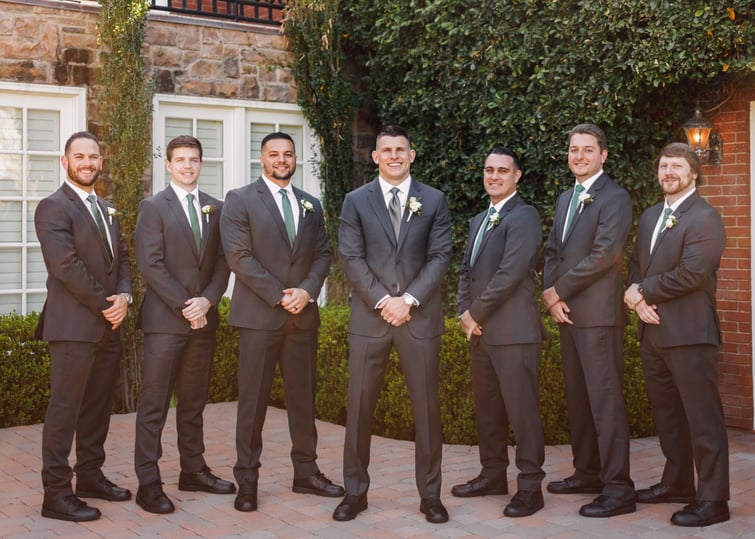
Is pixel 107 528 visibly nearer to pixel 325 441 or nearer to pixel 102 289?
pixel 102 289

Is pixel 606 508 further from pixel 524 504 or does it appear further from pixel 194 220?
pixel 194 220

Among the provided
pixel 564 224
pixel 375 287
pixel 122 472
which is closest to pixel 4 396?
pixel 122 472

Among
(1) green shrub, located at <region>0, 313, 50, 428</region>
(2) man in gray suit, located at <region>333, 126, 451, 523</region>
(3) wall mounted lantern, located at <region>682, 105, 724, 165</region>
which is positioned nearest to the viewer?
(2) man in gray suit, located at <region>333, 126, 451, 523</region>

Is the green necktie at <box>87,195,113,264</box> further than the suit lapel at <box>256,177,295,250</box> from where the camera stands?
No

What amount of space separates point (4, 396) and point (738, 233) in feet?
20.0

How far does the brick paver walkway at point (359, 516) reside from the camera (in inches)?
193

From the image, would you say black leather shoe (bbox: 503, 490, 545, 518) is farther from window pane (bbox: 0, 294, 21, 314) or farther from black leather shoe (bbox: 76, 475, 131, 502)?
window pane (bbox: 0, 294, 21, 314)

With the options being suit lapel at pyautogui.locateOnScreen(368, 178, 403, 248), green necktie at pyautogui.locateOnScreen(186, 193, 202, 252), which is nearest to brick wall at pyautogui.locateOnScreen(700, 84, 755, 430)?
suit lapel at pyautogui.locateOnScreen(368, 178, 403, 248)

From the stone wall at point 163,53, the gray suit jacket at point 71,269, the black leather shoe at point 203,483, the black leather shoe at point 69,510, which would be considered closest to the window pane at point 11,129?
the stone wall at point 163,53

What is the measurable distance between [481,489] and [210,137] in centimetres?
486

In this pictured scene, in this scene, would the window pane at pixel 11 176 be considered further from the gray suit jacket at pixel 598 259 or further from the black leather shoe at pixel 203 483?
the gray suit jacket at pixel 598 259

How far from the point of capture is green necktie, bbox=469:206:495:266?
556cm

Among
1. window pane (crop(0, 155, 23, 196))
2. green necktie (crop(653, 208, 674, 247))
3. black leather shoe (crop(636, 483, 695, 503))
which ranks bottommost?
black leather shoe (crop(636, 483, 695, 503))

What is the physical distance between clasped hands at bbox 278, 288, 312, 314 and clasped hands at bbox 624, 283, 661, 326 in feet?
6.03
